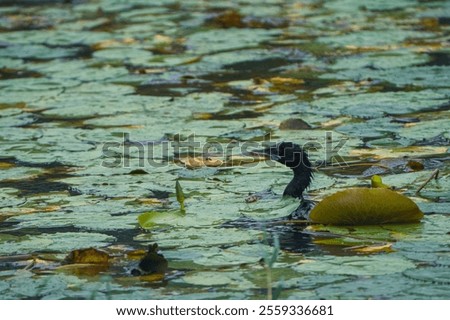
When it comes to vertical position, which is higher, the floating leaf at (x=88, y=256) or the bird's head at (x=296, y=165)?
the bird's head at (x=296, y=165)

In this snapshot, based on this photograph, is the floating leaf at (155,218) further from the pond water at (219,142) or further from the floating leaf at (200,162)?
the floating leaf at (200,162)

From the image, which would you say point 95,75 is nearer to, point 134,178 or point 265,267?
point 134,178

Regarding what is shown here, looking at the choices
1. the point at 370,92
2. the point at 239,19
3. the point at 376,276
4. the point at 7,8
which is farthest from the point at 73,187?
the point at 7,8

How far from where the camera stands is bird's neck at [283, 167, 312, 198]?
3.76m

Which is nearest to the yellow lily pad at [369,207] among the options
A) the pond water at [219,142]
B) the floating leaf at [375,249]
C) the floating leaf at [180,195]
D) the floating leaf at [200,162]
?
the pond water at [219,142]

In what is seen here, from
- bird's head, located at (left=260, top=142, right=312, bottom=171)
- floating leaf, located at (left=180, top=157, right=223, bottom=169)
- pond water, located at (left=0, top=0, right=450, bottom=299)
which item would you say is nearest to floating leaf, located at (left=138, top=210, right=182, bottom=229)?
pond water, located at (left=0, top=0, right=450, bottom=299)

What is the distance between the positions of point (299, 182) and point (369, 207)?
384 mm

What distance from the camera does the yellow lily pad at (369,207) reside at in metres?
3.43

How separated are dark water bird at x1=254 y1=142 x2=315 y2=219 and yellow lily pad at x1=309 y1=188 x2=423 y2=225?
0.22 m

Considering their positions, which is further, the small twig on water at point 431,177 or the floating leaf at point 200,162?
the floating leaf at point 200,162

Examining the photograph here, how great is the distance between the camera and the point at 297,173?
379cm

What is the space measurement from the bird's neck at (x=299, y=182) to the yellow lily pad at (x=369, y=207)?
0.28 meters
